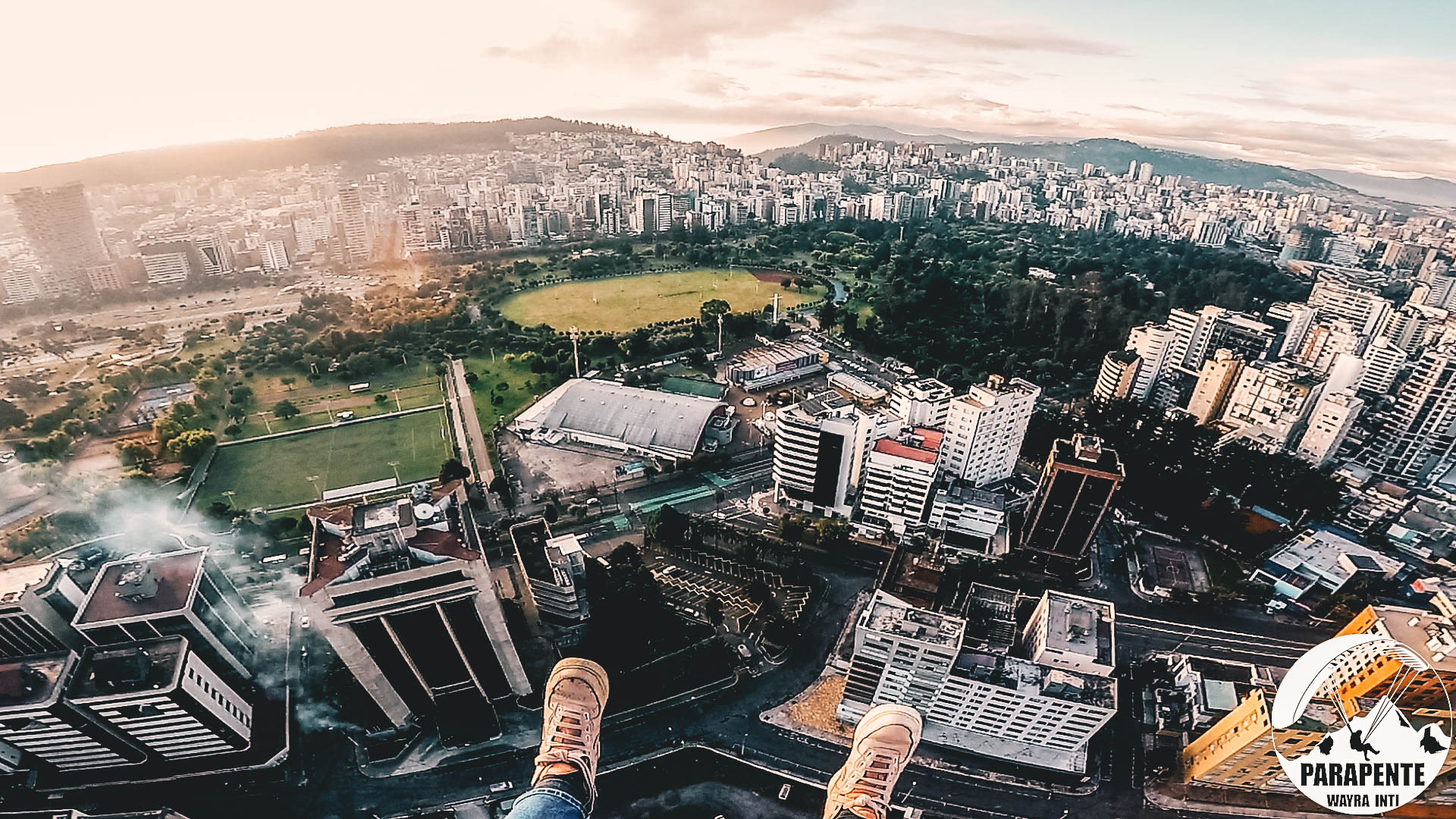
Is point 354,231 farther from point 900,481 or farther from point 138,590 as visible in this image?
point 900,481

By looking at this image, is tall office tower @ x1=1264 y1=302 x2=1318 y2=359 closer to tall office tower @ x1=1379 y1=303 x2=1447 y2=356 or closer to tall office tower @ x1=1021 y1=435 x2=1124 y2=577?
tall office tower @ x1=1379 y1=303 x2=1447 y2=356

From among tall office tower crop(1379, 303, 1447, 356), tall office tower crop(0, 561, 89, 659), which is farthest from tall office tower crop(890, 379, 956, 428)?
tall office tower crop(1379, 303, 1447, 356)

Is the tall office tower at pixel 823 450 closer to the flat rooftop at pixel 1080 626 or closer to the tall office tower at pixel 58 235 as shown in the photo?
the flat rooftop at pixel 1080 626

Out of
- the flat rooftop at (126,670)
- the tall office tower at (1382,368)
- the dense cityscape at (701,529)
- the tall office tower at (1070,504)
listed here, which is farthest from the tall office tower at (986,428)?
the flat rooftop at (126,670)

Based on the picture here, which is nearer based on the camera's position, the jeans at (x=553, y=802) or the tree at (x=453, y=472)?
the jeans at (x=553, y=802)

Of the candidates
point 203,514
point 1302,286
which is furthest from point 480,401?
point 1302,286

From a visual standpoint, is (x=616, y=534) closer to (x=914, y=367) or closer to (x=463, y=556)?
(x=463, y=556)
